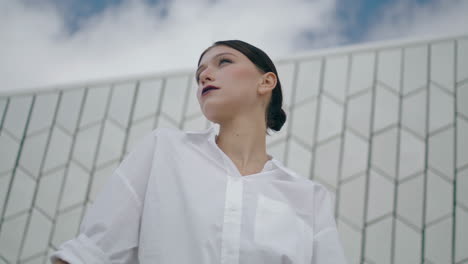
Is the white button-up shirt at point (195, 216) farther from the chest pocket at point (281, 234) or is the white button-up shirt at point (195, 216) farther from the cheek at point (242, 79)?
the cheek at point (242, 79)

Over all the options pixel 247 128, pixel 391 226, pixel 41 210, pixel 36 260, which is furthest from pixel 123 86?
pixel 247 128

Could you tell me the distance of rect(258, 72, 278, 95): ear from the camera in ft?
4.27

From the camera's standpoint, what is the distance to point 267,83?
132 centimetres

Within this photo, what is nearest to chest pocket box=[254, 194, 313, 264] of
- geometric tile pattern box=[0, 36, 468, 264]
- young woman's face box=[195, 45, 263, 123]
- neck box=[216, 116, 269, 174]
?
neck box=[216, 116, 269, 174]

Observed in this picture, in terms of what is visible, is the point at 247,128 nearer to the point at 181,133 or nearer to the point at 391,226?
the point at 181,133

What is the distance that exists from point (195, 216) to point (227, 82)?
364 mm

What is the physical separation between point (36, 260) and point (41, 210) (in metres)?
0.39

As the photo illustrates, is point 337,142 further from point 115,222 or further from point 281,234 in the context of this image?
Result: point 115,222

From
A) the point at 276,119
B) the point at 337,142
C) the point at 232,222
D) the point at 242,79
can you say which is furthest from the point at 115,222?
the point at 337,142

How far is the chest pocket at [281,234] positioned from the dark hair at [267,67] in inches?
13.8

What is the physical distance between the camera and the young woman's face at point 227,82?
3.90 ft

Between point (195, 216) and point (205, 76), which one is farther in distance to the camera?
point (205, 76)

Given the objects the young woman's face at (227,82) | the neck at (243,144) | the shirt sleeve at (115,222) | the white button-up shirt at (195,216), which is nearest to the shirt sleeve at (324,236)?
the white button-up shirt at (195,216)

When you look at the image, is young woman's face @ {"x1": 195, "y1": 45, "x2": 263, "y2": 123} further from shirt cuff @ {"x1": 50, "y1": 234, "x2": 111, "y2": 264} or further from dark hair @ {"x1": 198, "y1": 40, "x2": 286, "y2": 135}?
shirt cuff @ {"x1": 50, "y1": 234, "x2": 111, "y2": 264}
